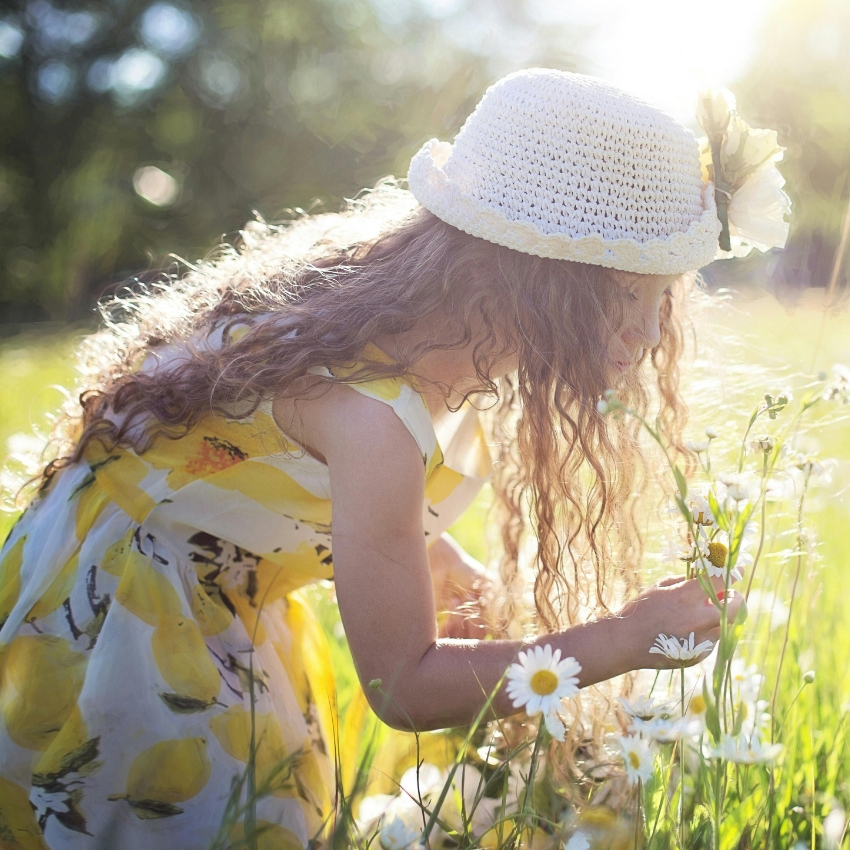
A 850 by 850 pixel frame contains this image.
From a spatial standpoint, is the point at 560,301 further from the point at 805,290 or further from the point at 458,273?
the point at 805,290

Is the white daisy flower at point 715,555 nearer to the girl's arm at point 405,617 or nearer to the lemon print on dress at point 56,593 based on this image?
the girl's arm at point 405,617

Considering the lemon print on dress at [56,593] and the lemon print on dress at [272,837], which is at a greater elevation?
the lemon print on dress at [56,593]

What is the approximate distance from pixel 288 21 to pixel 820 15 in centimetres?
896

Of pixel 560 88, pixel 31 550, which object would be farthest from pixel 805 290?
pixel 31 550

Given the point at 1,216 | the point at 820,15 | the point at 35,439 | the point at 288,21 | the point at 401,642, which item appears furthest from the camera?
the point at 288,21

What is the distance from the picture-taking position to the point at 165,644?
119 cm

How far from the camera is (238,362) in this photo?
1.21m

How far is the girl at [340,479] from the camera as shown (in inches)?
42.6

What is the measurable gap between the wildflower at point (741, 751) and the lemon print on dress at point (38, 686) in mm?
847

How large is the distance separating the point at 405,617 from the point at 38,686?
1.72ft

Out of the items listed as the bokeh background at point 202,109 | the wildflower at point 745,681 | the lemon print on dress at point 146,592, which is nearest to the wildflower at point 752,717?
the wildflower at point 745,681

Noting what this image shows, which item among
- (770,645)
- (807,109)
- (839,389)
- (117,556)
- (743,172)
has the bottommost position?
(117,556)

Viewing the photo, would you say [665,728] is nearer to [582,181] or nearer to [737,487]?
[737,487]

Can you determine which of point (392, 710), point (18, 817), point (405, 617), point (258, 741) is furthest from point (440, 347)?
point (18, 817)
